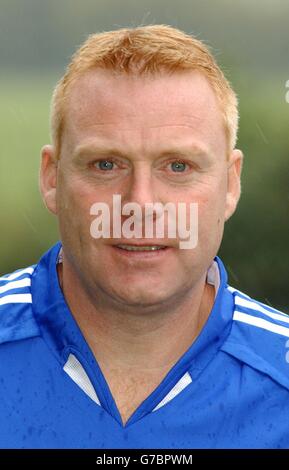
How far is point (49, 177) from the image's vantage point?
2.79 metres

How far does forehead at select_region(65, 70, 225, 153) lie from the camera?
2.39 metres

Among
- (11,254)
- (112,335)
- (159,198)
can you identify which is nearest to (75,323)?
(112,335)

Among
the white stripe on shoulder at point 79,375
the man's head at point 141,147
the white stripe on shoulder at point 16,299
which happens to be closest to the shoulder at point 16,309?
the white stripe on shoulder at point 16,299

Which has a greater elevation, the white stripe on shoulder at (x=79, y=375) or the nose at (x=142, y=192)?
the nose at (x=142, y=192)

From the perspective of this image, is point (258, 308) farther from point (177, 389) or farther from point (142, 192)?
point (142, 192)

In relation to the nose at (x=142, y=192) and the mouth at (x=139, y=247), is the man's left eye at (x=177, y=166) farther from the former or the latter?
the mouth at (x=139, y=247)

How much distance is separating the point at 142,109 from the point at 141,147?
111 mm

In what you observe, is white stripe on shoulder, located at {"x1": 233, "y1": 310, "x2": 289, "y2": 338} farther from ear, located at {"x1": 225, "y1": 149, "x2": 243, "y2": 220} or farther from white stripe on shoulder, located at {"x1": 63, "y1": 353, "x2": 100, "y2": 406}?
white stripe on shoulder, located at {"x1": 63, "y1": 353, "x2": 100, "y2": 406}

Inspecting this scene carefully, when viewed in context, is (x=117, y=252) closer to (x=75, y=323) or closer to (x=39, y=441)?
(x=75, y=323)

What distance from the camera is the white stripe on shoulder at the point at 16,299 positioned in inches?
112

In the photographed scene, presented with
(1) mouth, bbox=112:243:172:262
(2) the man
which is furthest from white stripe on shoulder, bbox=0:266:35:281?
(1) mouth, bbox=112:243:172:262

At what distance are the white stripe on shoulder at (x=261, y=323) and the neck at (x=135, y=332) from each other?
0.57 feet

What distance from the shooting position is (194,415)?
103 inches

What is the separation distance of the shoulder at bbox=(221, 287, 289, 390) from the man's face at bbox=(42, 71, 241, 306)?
1.00 ft
